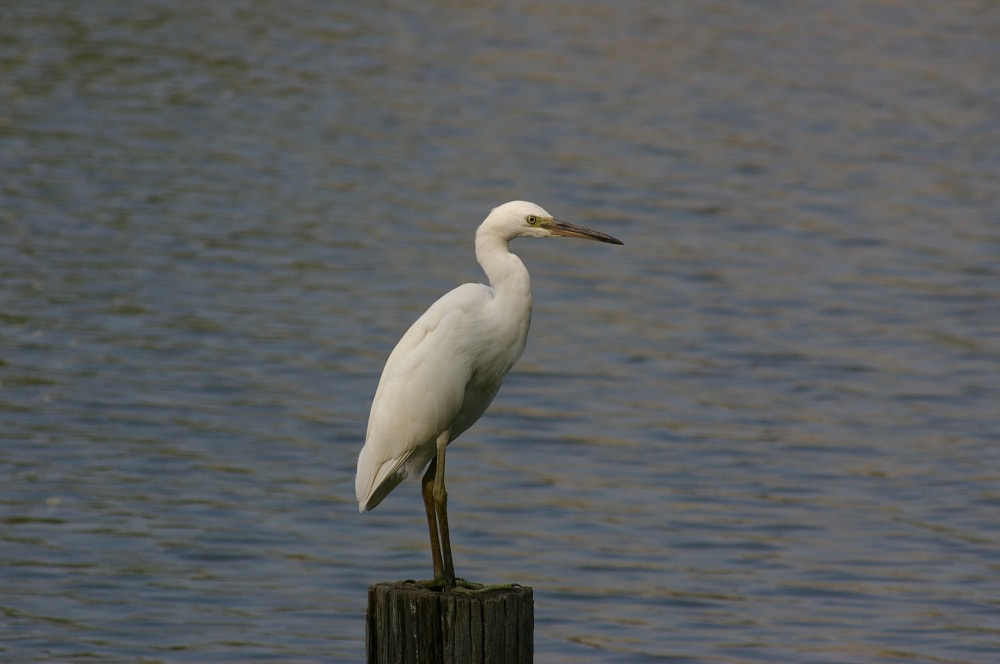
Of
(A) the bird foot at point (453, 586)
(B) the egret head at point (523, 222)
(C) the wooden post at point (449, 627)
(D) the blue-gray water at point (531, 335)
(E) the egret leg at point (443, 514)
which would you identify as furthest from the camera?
(D) the blue-gray water at point (531, 335)

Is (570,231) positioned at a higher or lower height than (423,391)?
higher

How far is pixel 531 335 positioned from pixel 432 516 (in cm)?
866

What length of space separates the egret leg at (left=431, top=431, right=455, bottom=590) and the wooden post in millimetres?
408

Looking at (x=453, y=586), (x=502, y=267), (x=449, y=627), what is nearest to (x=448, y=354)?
(x=502, y=267)

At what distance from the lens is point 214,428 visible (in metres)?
12.3

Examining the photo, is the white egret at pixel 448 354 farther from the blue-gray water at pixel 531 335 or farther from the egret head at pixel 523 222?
the blue-gray water at pixel 531 335

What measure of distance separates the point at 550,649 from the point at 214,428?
425 cm

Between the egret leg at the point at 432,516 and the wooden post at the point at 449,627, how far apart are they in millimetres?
438

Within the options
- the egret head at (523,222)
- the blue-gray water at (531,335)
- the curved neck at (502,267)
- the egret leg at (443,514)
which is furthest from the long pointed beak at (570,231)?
the blue-gray water at (531,335)

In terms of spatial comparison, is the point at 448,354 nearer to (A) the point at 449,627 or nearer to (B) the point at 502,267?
(B) the point at 502,267

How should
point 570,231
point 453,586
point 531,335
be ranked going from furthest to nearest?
point 531,335 < point 570,231 < point 453,586

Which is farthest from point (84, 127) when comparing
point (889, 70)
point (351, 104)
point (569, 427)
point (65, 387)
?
point (889, 70)

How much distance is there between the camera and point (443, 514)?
247 inches

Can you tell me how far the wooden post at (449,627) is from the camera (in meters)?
5.47
